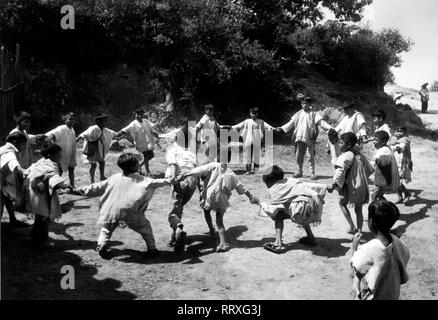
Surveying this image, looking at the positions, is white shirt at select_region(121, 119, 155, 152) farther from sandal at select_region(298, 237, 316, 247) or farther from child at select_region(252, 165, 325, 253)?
sandal at select_region(298, 237, 316, 247)

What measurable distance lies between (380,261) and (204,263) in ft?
9.18

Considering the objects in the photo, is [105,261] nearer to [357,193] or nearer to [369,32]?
[357,193]

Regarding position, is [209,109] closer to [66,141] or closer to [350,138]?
[66,141]

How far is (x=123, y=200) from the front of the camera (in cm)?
588

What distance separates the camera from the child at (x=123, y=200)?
19.2 feet

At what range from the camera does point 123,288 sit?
209 inches

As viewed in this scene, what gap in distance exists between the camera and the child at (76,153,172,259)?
5.87 metres

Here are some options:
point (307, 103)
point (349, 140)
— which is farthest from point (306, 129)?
point (349, 140)

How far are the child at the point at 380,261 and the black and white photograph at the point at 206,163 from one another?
0.04ft

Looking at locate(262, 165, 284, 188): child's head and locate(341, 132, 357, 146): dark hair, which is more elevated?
locate(341, 132, 357, 146): dark hair

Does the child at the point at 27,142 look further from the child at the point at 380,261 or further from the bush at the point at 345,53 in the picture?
the bush at the point at 345,53

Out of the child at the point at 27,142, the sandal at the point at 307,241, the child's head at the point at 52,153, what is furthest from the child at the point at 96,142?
the sandal at the point at 307,241

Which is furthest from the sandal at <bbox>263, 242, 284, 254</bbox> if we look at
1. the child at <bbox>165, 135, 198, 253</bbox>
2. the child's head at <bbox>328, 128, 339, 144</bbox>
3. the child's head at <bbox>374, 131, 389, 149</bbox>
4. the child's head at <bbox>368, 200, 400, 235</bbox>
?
the child's head at <bbox>328, 128, 339, 144</bbox>

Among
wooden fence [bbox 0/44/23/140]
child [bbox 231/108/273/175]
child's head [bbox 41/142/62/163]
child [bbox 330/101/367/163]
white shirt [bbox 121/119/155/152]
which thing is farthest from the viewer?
child [bbox 231/108/273/175]
